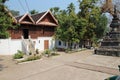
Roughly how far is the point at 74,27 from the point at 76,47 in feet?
14.4

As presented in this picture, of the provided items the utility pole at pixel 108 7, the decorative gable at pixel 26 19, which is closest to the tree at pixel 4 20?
the decorative gable at pixel 26 19

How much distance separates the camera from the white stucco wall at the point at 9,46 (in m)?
25.5

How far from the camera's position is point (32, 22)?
92.9ft

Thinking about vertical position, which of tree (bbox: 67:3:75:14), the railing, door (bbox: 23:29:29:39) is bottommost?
the railing

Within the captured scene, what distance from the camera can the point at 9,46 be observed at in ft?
85.1

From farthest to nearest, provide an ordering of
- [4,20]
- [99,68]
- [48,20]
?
[48,20] < [99,68] < [4,20]

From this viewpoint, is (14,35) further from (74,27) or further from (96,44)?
(96,44)

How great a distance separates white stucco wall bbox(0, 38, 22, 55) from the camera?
25.5 meters

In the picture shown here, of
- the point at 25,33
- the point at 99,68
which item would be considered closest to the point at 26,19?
the point at 25,33

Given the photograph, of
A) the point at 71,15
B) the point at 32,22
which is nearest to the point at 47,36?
the point at 32,22

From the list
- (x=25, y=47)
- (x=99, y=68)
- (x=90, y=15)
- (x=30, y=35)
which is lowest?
(x=99, y=68)

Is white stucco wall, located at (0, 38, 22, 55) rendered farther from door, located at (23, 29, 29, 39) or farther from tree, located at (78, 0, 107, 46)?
tree, located at (78, 0, 107, 46)

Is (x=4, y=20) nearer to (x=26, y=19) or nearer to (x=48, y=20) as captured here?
(x=26, y=19)

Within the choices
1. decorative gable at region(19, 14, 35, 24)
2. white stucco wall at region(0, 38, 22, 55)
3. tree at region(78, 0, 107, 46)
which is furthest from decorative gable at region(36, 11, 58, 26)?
white stucco wall at region(0, 38, 22, 55)
